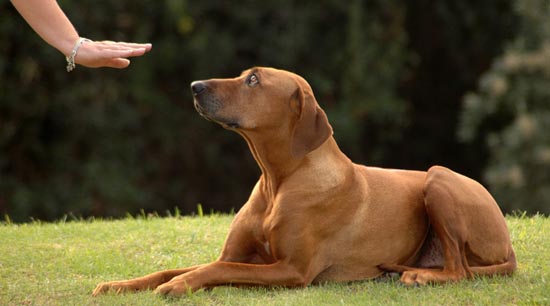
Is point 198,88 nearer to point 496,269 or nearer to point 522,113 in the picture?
point 496,269

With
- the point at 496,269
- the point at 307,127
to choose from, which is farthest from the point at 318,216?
the point at 496,269

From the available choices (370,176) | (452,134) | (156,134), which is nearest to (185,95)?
(156,134)

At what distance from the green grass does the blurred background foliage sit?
21.3ft

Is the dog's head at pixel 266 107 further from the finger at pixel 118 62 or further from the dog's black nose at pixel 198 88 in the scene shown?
the finger at pixel 118 62

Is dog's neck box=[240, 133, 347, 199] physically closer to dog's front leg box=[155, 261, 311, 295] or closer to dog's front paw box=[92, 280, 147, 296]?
dog's front leg box=[155, 261, 311, 295]

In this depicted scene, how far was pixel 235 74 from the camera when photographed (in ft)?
54.4

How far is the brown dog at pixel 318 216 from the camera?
6207 mm

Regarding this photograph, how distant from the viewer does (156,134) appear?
16.7 m

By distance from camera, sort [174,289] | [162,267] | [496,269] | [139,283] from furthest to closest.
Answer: [162,267] < [496,269] < [139,283] < [174,289]

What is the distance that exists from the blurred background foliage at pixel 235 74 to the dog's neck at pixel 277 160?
872 centimetres

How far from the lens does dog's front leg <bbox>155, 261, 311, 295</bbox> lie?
609 centimetres

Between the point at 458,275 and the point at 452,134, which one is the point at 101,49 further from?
the point at 452,134

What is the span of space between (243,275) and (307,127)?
982mm

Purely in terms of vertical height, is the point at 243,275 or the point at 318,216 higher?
the point at 318,216
